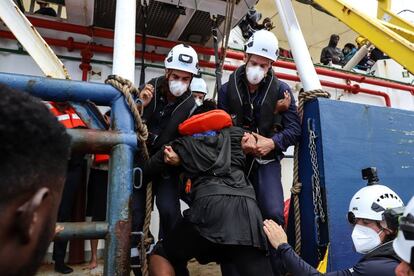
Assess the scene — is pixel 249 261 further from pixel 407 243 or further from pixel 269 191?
pixel 407 243

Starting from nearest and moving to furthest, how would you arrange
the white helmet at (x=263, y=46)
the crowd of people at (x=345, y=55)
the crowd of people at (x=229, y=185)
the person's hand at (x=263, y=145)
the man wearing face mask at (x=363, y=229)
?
1. the crowd of people at (x=229, y=185)
2. the man wearing face mask at (x=363, y=229)
3. the person's hand at (x=263, y=145)
4. the white helmet at (x=263, y=46)
5. the crowd of people at (x=345, y=55)

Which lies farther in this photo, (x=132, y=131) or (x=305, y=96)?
(x=305, y=96)

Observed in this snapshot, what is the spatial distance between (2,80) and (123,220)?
0.74m

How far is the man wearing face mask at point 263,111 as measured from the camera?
2.67 metres

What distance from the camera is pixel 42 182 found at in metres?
0.68

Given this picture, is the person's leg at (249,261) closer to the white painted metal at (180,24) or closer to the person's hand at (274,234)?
the person's hand at (274,234)

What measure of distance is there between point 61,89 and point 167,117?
4.17 feet

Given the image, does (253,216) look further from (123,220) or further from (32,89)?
(32,89)

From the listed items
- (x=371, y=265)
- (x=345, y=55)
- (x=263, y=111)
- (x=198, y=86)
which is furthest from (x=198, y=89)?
(x=345, y=55)

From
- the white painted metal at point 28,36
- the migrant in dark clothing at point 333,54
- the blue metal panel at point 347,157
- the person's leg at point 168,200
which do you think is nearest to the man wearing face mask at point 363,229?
the blue metal panel at point 347,157

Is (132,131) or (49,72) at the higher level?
(49,72)

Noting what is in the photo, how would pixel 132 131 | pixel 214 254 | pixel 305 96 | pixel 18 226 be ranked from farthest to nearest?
pixel 305 96, pixel 214 254, pixel 132 131, pixel 18 226

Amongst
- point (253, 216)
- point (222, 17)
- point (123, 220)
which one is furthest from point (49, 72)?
point (222, 17)

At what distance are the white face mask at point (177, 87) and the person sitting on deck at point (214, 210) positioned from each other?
60cm
